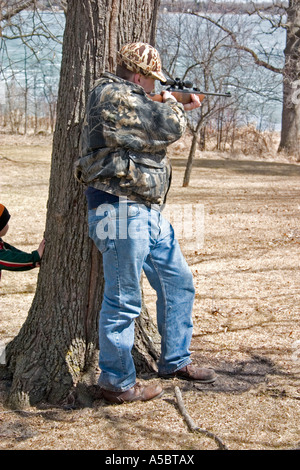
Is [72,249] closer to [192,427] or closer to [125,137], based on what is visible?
[125,137]

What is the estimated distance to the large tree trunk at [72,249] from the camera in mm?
3264

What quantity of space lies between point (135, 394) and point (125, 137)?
4.38 feet

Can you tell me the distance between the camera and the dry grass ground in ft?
9.45

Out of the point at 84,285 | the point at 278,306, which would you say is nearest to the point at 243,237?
the point at 278,306

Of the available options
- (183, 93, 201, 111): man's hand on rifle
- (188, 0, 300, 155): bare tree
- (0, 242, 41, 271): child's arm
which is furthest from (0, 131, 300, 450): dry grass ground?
(188, 0, 300, 155): bare tree

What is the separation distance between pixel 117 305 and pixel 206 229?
16.6 ft

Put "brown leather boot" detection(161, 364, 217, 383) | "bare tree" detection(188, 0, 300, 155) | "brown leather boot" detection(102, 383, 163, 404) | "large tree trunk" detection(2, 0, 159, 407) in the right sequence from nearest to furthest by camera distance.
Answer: "brown leather boot" detection(102, 383, 163, 404) < "large tree trunk" detection(2, 0, 159, 407) < "brown leather boot" detection(161, 364, 217, 383) < "bare tree" detection(188, 0, 300, 155)

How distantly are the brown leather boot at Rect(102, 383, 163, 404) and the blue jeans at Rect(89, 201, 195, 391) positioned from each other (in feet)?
0.13

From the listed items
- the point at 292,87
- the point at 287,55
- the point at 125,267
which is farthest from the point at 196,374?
the point at 287,55

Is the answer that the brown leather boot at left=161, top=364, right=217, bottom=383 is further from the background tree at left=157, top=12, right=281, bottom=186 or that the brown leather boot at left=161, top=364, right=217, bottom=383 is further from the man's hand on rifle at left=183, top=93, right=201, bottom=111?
the background tree at left=157, top=12, right=281, bottom=186

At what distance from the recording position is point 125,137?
9.40ft

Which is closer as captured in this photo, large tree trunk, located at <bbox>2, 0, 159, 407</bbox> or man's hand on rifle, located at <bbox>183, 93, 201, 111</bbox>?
large tree trunk, located at <bbox>2, 0, 159, 407</bbox>

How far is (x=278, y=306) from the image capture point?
4.70 meters

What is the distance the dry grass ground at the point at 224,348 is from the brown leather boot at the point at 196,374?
0.15ft
